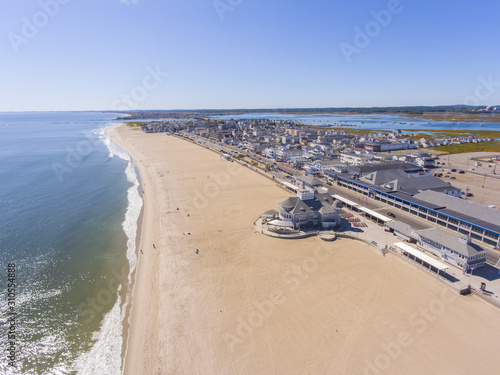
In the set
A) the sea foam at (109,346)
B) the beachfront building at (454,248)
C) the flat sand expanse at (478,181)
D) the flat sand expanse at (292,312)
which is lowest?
the flat sand expanse at (478,181)

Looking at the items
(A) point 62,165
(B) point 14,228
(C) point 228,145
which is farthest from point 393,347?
(C) point 228,145

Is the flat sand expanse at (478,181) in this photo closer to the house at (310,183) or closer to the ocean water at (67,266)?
the house at (310,183)

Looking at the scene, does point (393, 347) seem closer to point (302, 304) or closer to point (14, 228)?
point (302, 304)

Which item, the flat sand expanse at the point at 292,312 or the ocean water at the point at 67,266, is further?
the ocean water at the point at 67,266

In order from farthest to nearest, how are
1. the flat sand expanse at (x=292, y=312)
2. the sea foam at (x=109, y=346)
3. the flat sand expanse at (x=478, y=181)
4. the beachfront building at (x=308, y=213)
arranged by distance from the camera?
the flat sand expanse at (x=478, y=181), the beachfront building at (x=308, y=213), the sea foam at (x=109, y=346), the flat sand expanse at (x=292, y=312)

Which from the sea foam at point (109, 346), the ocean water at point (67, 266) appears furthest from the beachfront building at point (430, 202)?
the ocean water at point (67, 266)

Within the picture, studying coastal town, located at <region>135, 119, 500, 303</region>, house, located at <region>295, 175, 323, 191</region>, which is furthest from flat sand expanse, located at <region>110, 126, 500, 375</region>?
house, located at <region>295, 175, 323, 191</region>

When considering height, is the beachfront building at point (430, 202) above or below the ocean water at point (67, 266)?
above

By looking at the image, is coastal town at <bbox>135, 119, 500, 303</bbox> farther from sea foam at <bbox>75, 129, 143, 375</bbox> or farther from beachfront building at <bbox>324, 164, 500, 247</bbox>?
sea foam at <bbox>75, 129, 143, 375</bbox>
